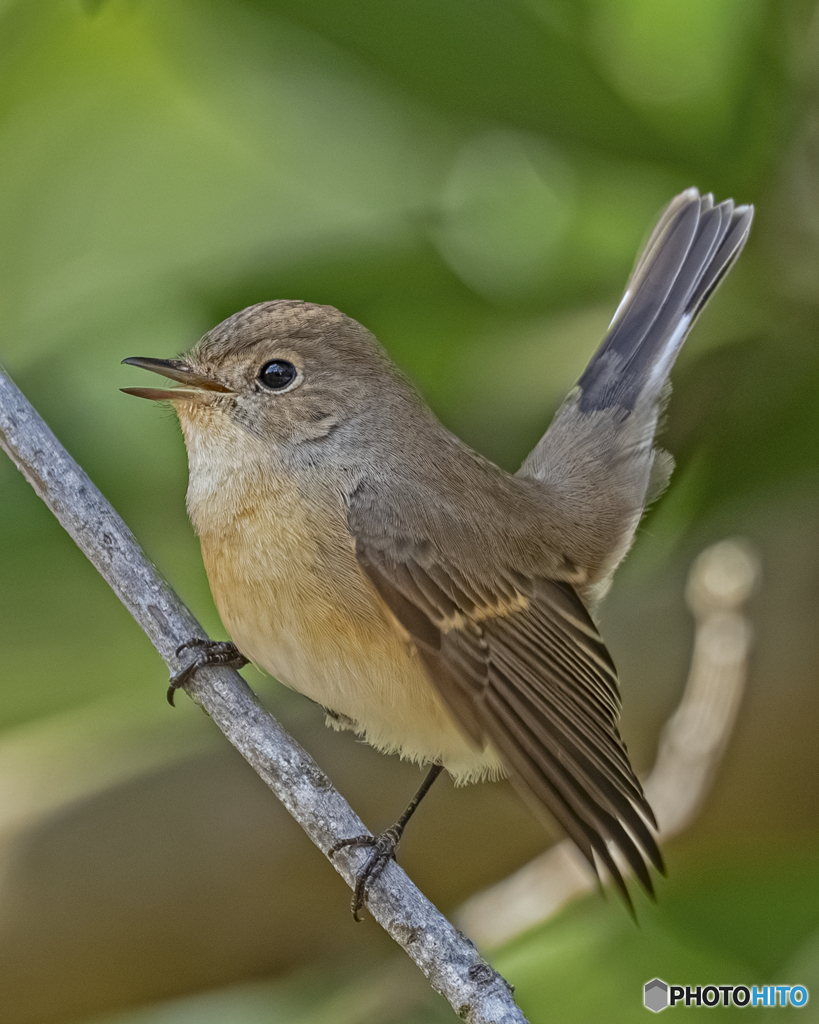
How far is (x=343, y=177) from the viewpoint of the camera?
262cm

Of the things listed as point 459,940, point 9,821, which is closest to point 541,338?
point 459,940

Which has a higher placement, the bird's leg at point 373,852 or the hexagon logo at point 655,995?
the bird's leg at point 373,852

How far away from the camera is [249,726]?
1937mm

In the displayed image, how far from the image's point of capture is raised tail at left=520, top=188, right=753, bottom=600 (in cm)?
263

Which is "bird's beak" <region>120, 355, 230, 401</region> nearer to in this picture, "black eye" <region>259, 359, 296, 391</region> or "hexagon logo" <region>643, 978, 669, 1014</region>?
"black eye" <region>259, 359, 296, 391</region>

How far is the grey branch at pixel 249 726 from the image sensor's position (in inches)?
68.1

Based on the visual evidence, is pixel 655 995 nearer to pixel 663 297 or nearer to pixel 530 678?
pixel 530 678

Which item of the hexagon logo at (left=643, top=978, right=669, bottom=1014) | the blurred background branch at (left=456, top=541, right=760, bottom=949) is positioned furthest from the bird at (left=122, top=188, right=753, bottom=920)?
the hexagon logo at (left=643, top=978, right=669, bottom=1014)

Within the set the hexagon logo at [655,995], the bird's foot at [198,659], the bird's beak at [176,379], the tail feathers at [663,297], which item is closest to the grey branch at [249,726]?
the bird's foot at [198,659]

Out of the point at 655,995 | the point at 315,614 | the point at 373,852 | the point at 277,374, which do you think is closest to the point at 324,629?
the point at 315,614

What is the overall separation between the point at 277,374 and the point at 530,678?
71 cm

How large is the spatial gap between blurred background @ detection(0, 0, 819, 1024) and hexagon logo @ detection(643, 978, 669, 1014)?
0.8 inches

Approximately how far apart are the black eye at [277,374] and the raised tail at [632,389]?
0.67 meters

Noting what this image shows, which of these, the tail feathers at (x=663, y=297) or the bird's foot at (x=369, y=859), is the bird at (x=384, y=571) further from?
the tail feathers at (x=663, y=297)
